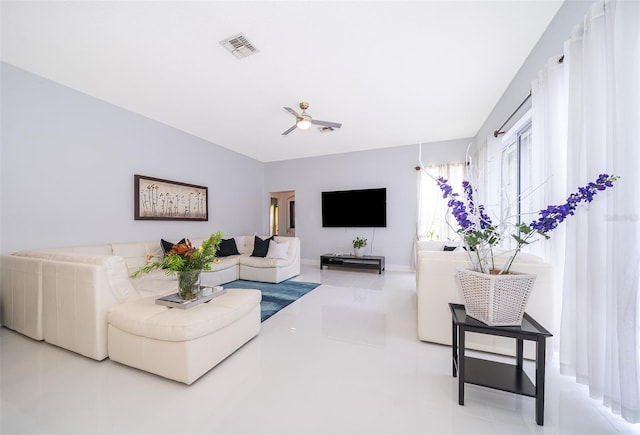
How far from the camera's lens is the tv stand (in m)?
4.90

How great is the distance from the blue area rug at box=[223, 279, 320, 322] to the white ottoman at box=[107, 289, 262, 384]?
0.84 meters

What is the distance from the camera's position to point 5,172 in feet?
7.92

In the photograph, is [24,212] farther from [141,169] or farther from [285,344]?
[285,344]

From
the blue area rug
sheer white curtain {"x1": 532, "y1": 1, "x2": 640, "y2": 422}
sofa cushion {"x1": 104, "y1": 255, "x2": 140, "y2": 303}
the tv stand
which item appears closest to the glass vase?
sofa cushion {"x1": 104, "y1": 255, "x2": 140, "y2": 303}

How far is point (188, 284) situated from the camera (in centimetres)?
188

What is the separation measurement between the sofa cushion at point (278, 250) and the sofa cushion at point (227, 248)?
756 mm

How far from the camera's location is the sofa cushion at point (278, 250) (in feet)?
14.4

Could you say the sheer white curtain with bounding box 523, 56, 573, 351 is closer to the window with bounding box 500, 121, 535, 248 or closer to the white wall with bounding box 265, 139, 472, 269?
the window with bounding box 500, 121, 535, 248

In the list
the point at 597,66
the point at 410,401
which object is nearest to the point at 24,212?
the point at 410,401

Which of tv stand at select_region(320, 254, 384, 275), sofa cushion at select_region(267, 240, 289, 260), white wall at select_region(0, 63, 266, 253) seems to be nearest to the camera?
white wall at select_region(0, 63, 266, 253)

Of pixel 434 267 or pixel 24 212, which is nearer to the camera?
pixel 434 267

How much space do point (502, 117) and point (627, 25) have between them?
217 cm

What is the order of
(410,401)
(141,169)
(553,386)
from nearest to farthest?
(410,401) < (553,386) < (141,169)

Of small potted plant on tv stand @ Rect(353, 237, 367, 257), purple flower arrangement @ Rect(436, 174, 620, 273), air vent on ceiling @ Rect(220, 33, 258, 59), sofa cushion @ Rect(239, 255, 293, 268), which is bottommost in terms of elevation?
sofa cushion @ Rect(239, 255, 293, 268)
